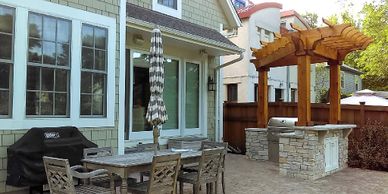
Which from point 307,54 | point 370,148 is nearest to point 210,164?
point 307,54

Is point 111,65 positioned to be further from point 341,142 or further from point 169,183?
point 341,142

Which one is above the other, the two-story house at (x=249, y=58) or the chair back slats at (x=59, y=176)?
the two-story house at (x=249, y=58)

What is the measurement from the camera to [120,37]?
23.8 feet

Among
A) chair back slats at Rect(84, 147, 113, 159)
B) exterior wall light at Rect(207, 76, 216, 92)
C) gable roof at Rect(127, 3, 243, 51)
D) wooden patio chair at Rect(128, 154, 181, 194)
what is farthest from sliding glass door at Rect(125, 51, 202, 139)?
wooden patio chair at Rect(128, 154, 181, 194)

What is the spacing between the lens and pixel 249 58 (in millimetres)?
17109

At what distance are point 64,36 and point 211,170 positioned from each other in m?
3.27

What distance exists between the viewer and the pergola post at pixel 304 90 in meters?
8.46

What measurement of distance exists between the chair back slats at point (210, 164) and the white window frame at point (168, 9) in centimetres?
543

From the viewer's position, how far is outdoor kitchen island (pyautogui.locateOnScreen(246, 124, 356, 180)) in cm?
816

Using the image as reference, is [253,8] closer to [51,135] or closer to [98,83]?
[98,83]

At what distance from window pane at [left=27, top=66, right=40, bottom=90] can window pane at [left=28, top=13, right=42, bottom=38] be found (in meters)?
0.53

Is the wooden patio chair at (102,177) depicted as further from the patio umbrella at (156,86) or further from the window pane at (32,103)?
the window pane at (32,103)

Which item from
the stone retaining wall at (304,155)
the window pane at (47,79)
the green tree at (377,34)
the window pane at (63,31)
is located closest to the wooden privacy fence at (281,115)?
the stone retaining wall at (304,155)

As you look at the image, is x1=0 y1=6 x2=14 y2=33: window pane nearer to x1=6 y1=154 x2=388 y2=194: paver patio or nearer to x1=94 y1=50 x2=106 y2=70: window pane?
x1=94 y1=50 x2=106 y2=70: window pane
